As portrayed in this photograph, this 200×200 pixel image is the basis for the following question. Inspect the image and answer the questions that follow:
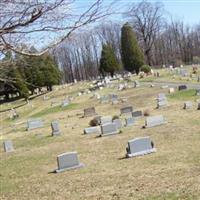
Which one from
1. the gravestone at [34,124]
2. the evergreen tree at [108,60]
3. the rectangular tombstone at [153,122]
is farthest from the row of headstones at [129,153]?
the evergreen tree at [108,60]

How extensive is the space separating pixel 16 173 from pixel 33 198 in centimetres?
416

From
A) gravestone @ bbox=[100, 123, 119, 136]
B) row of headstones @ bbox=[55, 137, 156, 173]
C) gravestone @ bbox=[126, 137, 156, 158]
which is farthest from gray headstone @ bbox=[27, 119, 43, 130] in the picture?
gravestone @ bbox=[126, 137, 156, 158]

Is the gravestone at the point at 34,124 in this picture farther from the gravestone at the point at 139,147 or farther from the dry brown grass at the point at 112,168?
the gravestone at the point at 139,147

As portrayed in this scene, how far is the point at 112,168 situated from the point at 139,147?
1.52m

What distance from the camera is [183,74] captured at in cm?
5222

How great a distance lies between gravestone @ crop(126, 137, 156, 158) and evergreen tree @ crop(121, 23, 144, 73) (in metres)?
59.0

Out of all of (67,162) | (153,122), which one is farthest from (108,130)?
(67,162)

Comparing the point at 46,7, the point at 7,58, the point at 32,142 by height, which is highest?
the point at 46,7

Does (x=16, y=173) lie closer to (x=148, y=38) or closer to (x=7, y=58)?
(x=7, y=58)

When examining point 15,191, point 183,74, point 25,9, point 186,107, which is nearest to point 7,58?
point 25,9

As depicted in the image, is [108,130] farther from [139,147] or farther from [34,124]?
[34,124]

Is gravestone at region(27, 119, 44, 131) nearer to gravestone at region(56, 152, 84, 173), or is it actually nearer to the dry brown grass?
the dry brown grass

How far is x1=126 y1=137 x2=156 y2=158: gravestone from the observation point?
14.4m

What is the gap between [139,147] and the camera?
574 inches
